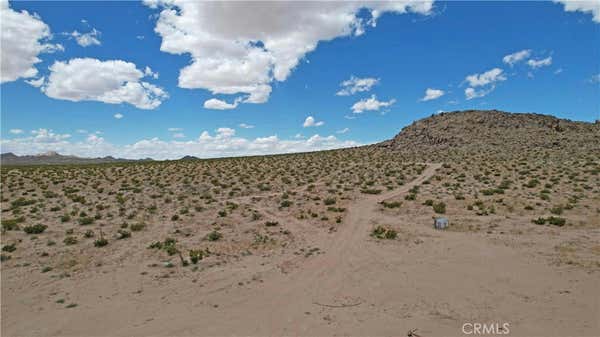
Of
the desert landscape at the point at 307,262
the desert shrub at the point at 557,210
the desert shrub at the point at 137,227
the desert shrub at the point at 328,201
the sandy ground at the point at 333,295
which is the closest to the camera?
the sandy ground at the point at 333,295

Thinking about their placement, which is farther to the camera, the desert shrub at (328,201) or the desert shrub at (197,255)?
the desert shrub at (328,201)

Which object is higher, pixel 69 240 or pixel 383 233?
pixel 383 233

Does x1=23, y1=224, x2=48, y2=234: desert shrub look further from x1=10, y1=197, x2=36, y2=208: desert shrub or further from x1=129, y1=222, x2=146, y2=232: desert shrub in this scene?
x1=10, y1=197, x2=36, y2=208: desert shrub

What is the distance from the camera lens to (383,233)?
1356cm

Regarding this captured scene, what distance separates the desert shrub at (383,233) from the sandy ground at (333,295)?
1125mm

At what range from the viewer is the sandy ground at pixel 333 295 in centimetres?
699

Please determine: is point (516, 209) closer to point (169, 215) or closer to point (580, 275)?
point (580, 275)

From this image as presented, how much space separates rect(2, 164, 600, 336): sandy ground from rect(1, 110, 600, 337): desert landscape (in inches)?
1.8

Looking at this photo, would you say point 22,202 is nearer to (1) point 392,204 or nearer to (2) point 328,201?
(2) point 328,201

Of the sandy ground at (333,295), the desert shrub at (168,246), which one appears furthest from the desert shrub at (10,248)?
the desert shrub at (168,246)

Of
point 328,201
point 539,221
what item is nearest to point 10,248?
point 328,201

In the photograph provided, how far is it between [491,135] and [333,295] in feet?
220

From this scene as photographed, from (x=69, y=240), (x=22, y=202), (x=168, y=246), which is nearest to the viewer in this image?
(x=168, y=246)

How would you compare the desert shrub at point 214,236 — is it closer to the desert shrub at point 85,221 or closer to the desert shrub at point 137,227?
the desert shrub at point 137,227
